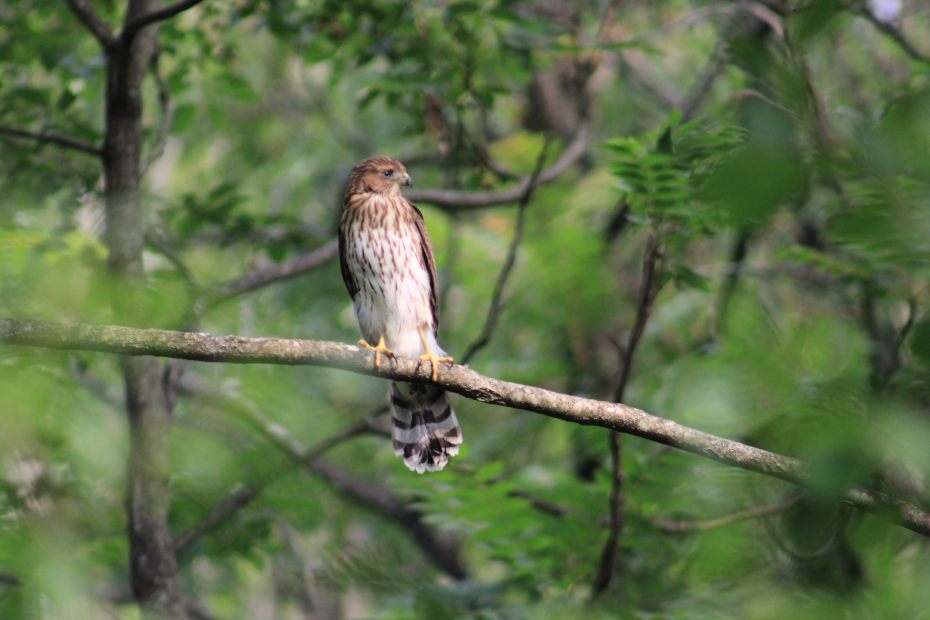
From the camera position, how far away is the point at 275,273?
16.9 feet

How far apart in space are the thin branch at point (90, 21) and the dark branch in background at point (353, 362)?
2374mm

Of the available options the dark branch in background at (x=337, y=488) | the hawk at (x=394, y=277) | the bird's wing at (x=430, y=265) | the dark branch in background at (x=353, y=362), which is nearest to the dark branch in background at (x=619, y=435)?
the dark branch in background at (x=353, y=362)

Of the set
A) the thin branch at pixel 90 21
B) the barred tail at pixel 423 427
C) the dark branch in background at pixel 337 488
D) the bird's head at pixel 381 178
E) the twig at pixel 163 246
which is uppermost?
the thin branch at pixel 90 21

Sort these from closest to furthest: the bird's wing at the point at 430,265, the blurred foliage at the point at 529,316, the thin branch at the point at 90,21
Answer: the blurred foliage at the point at 529,316 → the thin branch at the point at 90,21 → the bird's wing at the point at 430,265

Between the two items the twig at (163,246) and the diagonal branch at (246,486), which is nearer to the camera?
the diagonal branch at (246,486)

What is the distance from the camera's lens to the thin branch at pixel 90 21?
4.33 m

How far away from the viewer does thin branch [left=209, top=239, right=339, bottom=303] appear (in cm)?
490

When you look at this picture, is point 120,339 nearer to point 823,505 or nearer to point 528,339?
point 823,505

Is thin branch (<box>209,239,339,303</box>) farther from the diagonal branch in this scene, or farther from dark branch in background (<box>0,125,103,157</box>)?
dark branch in background (<box>0,125,103,157</box>)

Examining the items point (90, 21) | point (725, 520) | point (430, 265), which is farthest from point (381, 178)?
point (725, 520)

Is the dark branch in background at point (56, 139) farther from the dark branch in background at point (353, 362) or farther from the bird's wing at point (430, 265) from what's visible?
the dark branch in background at point (353, 362)

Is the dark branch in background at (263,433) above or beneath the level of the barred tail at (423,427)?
beneath

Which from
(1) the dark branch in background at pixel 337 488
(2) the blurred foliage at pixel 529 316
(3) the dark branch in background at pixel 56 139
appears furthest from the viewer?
(1) the dark branch in background at pixel 337 488

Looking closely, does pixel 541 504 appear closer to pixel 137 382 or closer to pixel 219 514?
pixel 219 514
